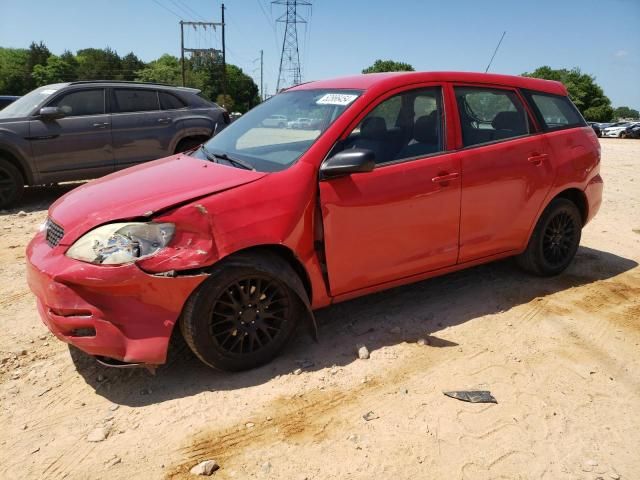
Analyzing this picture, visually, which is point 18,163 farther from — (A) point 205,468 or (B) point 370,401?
(B) point 370,401

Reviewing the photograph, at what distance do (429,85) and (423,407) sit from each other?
7.41 feet

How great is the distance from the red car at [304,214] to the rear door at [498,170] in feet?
0.04

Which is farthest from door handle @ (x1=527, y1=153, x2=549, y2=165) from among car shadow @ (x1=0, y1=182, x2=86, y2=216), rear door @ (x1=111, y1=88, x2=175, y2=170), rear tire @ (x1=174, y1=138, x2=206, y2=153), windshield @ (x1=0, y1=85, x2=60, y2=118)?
windshield @ (x1=0, y1=85, x2=60, y2=118)

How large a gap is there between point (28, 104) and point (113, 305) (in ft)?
21.3

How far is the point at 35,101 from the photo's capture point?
25.2 feet

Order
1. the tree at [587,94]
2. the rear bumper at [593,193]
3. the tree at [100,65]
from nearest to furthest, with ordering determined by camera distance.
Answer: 1. the rear bumper at [593,193]
2. the tree at [587,94]
3. the tree at [100,65]

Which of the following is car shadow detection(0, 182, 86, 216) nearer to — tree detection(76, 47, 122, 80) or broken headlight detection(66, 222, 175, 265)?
broken headlight detection(66, 222, 175, 265)

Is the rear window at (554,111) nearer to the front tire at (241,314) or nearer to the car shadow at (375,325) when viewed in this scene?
the car shadow at (375,325)

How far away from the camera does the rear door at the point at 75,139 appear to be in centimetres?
745

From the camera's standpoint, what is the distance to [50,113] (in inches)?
292

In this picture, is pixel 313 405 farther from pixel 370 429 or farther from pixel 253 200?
pixel 253 200

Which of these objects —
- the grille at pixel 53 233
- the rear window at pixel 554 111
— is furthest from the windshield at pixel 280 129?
the rear window at pixel 554 111

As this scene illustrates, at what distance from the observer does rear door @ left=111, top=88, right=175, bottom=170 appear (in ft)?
26.2

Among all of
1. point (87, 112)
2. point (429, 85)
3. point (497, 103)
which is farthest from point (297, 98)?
point (87, 112)
